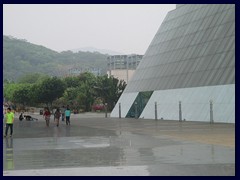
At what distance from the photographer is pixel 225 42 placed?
35.2 metres

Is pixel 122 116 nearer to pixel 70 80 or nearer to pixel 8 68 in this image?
pixel 70 80

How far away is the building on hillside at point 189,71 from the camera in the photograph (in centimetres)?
3309

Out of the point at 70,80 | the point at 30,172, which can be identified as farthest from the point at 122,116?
the point at 70,80

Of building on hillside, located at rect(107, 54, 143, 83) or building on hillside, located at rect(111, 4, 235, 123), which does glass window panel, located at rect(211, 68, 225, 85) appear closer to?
building on hillside, located at rect(111, 4, 235, 123)

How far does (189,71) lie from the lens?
39.1 metres

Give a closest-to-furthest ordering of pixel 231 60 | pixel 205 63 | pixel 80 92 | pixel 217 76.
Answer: pixel 231 60
pixel 217 76
pixel 205 63
pixel 80 92

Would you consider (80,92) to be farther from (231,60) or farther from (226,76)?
(226,76)

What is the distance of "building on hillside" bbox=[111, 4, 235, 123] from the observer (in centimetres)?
3309

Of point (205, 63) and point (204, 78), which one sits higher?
point (205, 63)

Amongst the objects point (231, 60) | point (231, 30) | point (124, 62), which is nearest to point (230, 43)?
point (231, 30)

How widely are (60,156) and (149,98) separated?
31.6 metres

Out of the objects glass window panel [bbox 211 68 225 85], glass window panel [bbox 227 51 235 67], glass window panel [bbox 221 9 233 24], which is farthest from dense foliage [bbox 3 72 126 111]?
glass window panel [bbox 227 51 235 67]
